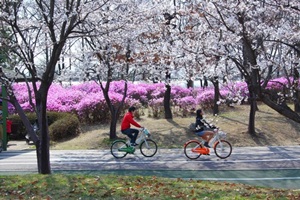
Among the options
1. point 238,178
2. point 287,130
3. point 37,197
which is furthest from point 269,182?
Result: point 287,130

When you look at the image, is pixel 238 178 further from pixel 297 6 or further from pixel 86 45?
pixel 86 45

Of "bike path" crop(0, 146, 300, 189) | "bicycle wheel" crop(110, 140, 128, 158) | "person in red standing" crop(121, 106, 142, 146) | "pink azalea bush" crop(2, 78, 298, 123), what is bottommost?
"bike path" crop(0, 146, 300, 189)

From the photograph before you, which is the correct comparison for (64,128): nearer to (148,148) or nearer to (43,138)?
(148,148)

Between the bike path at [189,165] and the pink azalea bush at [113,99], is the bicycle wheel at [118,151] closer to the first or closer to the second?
the bike path at [189,165]

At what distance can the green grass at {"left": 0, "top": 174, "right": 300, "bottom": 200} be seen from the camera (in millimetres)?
5773

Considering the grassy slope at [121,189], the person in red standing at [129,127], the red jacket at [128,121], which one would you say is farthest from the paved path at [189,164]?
the grassy slope at [121,189]

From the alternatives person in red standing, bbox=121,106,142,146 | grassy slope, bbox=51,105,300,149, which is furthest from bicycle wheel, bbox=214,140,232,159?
person in red standing, bbox=121,106,142,146

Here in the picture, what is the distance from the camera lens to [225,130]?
1606 centimetres

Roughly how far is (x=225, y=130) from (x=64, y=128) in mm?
7144

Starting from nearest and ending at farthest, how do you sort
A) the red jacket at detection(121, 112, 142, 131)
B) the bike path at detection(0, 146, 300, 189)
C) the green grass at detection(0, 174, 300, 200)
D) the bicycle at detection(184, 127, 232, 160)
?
the green grass at detection(0, 174, 300, 200), the bike path at detection(0, 146, 300, 189), the bicycle at detection(184, 127, 232, 160), the red jacket at detection(121, 112, 142, 131)

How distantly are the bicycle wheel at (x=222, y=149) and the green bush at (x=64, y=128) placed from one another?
24.6ft

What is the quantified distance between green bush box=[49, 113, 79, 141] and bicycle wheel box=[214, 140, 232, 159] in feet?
24.6

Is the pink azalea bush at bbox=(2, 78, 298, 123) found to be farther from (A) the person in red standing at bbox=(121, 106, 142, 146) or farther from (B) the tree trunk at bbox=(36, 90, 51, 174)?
(B) the tree trunk at bbox=(36, 90, 51, 174)

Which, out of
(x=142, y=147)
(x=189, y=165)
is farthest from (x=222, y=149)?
(x=142, y=147)
